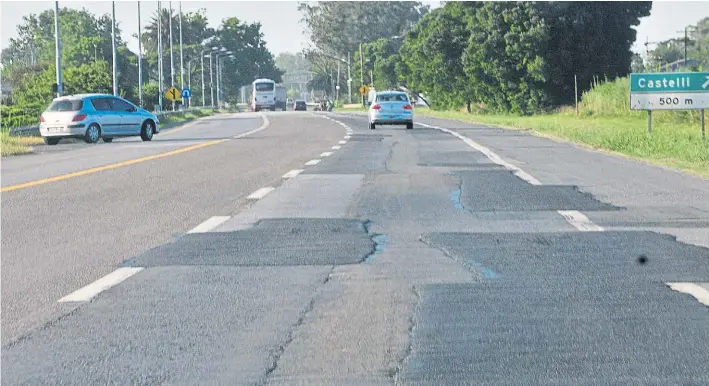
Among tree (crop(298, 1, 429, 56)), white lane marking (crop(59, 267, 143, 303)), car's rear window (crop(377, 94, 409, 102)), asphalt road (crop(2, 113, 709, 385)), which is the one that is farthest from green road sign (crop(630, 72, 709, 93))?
tree (crop(298, 1, 429, 56))

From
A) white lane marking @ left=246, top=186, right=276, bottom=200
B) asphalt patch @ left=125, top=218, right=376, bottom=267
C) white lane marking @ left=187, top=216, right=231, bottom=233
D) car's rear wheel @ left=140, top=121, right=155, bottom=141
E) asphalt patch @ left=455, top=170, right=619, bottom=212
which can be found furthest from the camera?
car's rear wheel @ left=140, top=121, right=155, bottom=141

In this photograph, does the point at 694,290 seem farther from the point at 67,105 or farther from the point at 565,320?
the point at 67,105

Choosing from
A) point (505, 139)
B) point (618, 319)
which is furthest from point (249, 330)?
point (505, 139)

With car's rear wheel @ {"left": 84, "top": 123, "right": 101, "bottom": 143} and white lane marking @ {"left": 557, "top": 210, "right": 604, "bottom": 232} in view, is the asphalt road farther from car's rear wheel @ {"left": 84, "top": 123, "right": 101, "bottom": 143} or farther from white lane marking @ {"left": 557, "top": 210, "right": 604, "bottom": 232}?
car's rear wheel @ {"left": 84, "top": 123, "right": 101, "bottom": 143}

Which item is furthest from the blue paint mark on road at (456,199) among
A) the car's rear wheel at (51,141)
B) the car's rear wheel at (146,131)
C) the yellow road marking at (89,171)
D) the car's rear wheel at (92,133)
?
the car's rear wheel at (146,131)

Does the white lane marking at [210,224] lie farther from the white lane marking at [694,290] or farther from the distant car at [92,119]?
the distant car at [92,119]

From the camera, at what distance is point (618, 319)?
6766mm

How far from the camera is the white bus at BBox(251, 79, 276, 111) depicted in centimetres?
11806

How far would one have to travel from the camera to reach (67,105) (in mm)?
34750

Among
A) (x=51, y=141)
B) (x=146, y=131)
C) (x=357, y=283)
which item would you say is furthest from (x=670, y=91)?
(x=357, y=283)

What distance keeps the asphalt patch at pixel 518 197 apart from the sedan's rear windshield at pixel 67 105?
1963 centimetres

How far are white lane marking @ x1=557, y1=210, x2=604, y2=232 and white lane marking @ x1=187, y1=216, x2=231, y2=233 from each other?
3.45 meters

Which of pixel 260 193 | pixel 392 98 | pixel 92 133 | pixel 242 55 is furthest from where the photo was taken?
pixel 242 55

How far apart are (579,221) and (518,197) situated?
8.91 feet
